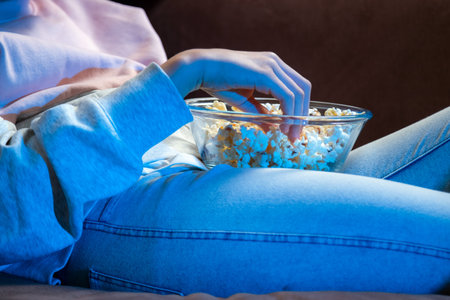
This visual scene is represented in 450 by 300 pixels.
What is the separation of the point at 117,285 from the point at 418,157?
17.9 inches

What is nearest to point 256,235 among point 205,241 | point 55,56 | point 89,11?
point 205,241

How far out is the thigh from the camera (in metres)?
0.46

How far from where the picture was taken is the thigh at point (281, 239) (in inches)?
18.1

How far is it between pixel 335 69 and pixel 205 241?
0.88 meters

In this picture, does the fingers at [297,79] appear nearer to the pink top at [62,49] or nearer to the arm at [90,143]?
the arm at [90,143]

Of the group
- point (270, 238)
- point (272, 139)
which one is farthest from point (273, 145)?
point (270, 238)

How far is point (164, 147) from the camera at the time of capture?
694mm

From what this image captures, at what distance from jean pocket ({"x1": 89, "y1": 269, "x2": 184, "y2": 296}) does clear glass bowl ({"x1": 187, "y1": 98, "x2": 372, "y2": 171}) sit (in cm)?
22

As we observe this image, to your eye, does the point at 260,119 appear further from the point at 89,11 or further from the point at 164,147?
the point at 89,11

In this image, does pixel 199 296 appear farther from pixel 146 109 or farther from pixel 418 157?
pixel 418 157


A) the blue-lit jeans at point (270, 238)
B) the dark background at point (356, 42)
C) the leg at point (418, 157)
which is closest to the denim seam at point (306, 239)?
the blue-lit jeans at point (270, 238)

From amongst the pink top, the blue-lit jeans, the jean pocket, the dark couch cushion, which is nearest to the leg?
the blue-lit jeans

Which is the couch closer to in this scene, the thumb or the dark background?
the dark background

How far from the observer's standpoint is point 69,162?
0.49m
